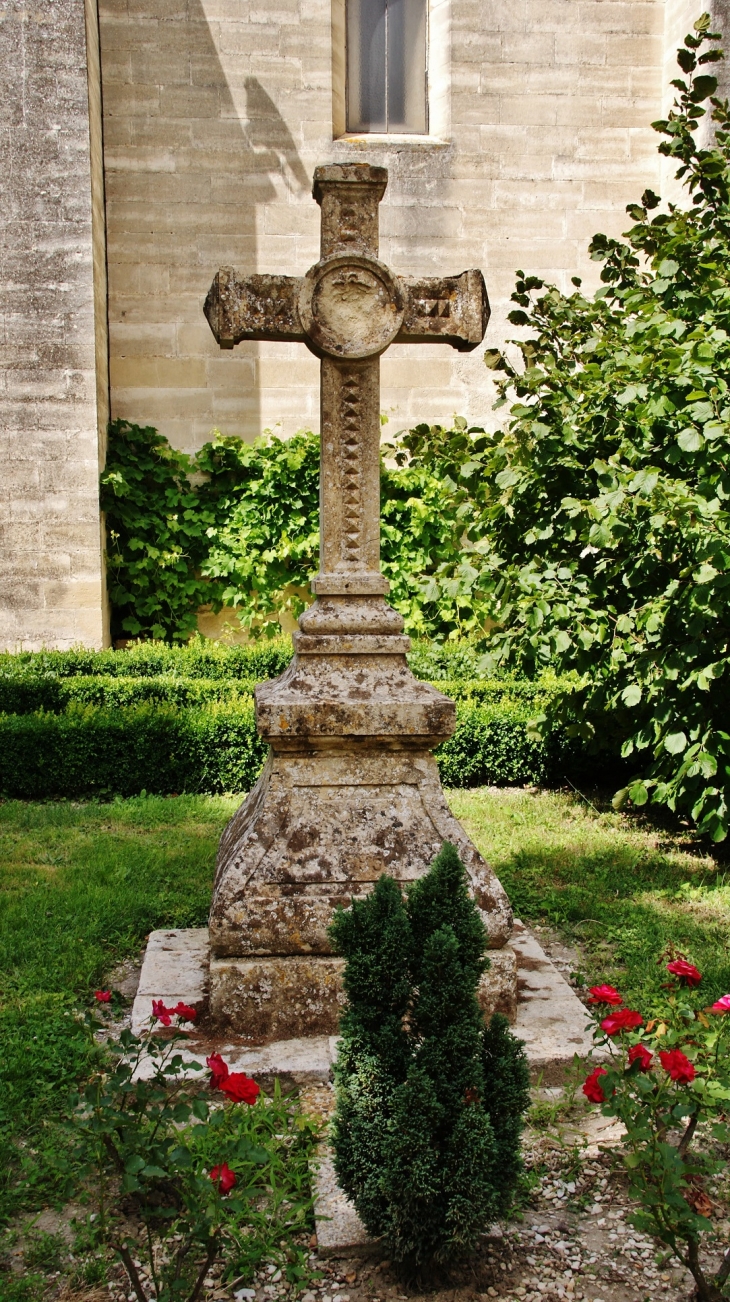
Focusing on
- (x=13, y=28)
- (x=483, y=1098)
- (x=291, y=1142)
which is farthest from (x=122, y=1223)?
(x=13, y=28)

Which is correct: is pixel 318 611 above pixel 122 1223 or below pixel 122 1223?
above

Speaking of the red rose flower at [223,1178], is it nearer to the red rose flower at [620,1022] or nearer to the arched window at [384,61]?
the red rose flower at [620,1022]

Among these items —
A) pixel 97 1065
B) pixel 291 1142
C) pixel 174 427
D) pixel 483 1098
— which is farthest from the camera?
pixel 174 427

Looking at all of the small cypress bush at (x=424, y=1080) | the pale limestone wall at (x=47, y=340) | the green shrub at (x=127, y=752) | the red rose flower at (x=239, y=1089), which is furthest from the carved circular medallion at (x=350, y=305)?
the pale limestone wall at (x=47, y=340)

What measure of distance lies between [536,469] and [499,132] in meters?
5.74

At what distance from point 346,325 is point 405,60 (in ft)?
24.2

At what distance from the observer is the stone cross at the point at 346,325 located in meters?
3.23

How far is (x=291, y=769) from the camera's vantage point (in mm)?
3121

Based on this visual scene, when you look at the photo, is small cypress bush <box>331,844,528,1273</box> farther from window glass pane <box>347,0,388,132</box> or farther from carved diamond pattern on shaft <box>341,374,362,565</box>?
window glass pane <box>347,0,388,132</box>

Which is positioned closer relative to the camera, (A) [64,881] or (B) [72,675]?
(A) [64,881]

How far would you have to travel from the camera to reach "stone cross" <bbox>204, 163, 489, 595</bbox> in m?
3.23

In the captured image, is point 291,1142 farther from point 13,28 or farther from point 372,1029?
point 13,28

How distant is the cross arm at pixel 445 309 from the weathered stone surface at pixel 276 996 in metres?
2.04

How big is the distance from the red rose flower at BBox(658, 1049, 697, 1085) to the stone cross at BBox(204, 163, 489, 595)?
1738 mm
